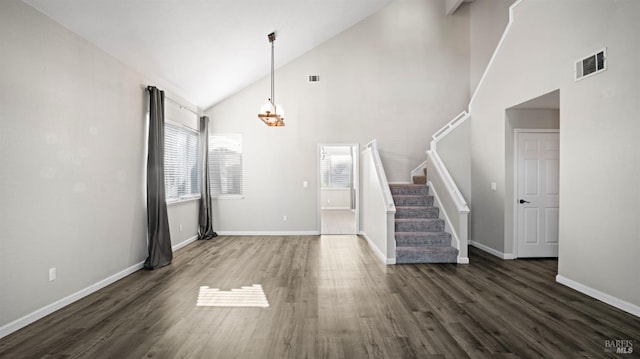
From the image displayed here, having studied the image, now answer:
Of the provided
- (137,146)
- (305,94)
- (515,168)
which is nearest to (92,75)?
(137,146)

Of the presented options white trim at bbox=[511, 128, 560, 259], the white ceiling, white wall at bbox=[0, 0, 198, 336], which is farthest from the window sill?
white trim at bbox=[511, 128, 560, 259]

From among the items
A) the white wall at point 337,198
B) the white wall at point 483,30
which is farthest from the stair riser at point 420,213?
the white wall at point 337,198

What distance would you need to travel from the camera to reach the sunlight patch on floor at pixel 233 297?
3164mm

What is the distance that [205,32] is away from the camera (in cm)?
425

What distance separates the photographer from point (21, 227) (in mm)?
2670

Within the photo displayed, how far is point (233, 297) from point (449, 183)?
12.8 feet

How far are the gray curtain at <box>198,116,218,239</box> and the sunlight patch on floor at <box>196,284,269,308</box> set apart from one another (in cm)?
320

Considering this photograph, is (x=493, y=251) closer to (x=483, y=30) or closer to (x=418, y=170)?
(x=418, y=170)

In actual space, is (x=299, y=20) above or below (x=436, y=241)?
above

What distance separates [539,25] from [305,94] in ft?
14.8

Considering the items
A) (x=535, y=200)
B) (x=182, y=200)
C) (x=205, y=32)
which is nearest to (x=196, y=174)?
(x=182, y=200)

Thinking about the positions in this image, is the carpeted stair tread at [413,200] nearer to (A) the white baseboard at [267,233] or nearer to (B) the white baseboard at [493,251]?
(B) the white baseboard at [493,251]

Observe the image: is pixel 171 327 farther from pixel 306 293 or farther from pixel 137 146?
pixel 137 146

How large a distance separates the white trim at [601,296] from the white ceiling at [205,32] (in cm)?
542
